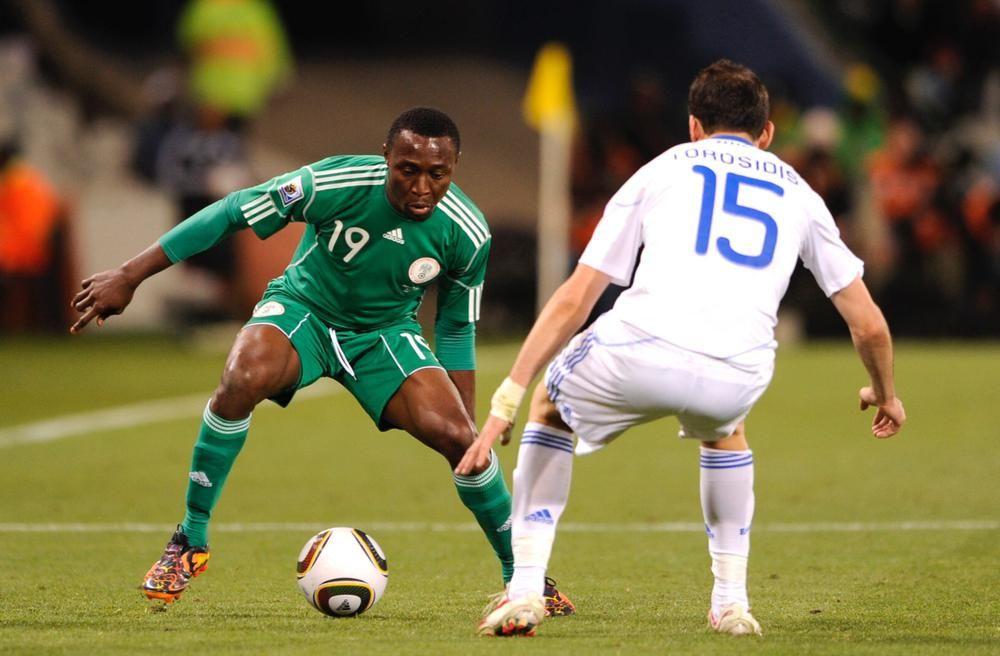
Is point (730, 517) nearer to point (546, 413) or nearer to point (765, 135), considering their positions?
point (546, 413)

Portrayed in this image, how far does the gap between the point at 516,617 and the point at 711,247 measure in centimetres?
137

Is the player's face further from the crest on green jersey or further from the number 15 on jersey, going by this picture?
the number 15 on jersey

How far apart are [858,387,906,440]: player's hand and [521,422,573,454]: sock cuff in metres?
1.01

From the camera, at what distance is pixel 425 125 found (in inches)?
253

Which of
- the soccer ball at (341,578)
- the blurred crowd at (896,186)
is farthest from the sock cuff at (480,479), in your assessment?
the blurred crowd at (896,186)

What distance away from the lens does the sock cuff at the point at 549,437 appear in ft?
18.9

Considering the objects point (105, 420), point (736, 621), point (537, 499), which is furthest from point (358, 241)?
point (105, 420)

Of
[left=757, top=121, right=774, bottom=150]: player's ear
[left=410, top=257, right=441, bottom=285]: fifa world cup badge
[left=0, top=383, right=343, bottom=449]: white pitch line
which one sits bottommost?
[left=0, top=383, right=343, bottom=449]: white pitch line

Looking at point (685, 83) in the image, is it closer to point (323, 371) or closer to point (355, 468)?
point (355, 468)

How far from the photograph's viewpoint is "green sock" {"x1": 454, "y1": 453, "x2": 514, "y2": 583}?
6504mm

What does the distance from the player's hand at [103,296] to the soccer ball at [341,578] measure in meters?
1.16

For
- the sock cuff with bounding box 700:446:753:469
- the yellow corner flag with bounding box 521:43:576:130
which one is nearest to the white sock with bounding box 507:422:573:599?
the sock cuff with bounding box 700:446:753:469

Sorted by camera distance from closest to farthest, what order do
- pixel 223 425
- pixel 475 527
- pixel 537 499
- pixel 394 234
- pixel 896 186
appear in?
pixel 537 499 → pixel 223 425 → pixel 394 234 → pixel 475 527 → pixel 896 186

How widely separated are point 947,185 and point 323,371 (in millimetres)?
15564
